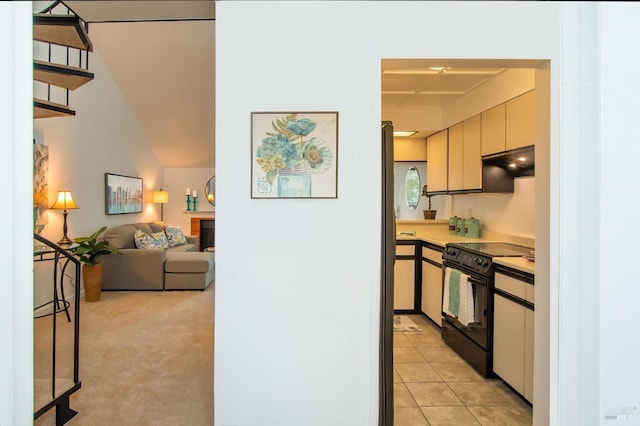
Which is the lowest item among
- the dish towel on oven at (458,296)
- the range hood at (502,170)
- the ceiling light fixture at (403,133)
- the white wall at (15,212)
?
the dish towel on oven at (458,296)

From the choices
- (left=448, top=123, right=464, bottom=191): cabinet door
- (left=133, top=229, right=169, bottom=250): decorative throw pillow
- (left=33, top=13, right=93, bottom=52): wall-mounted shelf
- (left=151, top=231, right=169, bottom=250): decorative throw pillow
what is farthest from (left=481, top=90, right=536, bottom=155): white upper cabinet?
(left=151, top=231, right=169, bottom=250): decorative throw pillow

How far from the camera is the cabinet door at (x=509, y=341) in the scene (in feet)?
7.41

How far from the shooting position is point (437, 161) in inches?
169

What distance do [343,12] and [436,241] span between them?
8.13ft

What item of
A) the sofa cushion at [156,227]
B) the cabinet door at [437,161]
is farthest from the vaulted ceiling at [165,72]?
the cabinet door at [437,161]

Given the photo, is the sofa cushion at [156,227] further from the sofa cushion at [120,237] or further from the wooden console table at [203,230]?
the wooden console table at [203,230]

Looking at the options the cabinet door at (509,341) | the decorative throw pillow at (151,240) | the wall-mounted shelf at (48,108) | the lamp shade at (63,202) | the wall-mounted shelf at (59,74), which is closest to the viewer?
the cabinet door at (509,341)

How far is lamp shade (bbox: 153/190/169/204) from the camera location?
7.39 meters

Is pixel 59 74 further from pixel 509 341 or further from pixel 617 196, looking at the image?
pixel 509 341

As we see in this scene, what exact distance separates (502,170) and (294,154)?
2.31m

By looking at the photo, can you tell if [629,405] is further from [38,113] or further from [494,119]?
[38,113]

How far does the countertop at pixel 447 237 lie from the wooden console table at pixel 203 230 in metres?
4.84

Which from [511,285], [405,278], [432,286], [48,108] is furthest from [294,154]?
[405,278]

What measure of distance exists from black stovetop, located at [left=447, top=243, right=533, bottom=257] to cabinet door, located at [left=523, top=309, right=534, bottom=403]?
504mm
